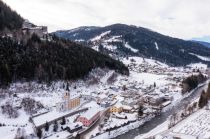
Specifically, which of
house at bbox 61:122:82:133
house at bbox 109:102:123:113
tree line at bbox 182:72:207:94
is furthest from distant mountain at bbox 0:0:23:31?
tree line at bbox 182:72:207:94

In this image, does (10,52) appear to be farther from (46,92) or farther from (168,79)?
(168,79)

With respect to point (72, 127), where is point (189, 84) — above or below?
above

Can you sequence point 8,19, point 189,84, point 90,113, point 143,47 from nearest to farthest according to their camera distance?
point 90,113
point 189,84
point 8,19
point 143,47

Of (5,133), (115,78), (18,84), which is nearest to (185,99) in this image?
(115,78)

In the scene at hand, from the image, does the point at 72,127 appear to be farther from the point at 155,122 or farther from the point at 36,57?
the point at 36,57

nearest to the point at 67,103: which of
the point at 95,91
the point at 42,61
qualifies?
the point at 42,61
